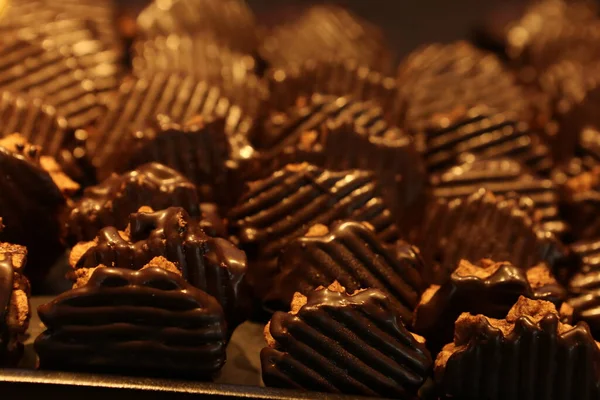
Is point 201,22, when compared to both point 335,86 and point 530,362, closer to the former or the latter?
point 335,86

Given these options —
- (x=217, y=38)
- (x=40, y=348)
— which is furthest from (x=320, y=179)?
(x=217, y=38)

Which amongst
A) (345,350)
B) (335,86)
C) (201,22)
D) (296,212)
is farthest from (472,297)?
(201,22)

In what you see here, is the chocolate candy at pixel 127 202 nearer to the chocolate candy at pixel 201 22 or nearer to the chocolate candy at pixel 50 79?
the chocolate candy at pixel 50 79

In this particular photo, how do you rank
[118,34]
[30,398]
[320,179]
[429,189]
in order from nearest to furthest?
[30,398] → [320,179] → [429,189] → [118,34]

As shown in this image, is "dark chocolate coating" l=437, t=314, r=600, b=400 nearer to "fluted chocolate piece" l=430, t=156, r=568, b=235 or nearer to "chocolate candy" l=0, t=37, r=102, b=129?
"fluted chocolate piece" l=430, t=156, r=568, b=235

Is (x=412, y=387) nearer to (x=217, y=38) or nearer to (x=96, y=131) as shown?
(x=96, y=131)

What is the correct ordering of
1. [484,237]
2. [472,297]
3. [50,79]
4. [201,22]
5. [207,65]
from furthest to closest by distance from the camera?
1. [201,22]
2. [207,65]
3. [50,79]
4. [484,237]
5. [472,297]
